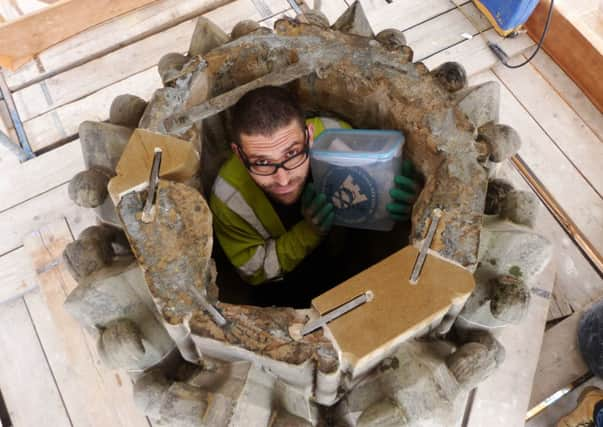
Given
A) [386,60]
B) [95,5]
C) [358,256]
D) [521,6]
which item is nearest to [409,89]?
[386,60]

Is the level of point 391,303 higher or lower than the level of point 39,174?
higher

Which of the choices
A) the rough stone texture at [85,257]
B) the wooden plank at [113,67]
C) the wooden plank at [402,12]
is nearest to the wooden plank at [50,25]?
the wooden plank at [113,67]

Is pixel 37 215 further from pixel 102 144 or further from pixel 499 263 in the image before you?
pixel 499 263

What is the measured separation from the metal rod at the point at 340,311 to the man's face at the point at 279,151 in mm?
495

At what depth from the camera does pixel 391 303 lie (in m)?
0.93

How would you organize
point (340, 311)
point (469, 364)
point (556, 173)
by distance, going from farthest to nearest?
point (556, 173), point (469, 364), point (340, 311)

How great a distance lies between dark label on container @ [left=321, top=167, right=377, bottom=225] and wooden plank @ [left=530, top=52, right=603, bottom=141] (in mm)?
1090

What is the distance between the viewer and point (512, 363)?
156 cm

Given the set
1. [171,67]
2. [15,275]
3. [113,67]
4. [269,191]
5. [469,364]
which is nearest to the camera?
[469,364]

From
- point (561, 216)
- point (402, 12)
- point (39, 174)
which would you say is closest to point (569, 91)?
point (561, 216)

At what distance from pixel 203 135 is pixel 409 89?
57cm

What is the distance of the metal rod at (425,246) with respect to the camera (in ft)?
3.12

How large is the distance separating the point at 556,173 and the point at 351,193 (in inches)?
35.9

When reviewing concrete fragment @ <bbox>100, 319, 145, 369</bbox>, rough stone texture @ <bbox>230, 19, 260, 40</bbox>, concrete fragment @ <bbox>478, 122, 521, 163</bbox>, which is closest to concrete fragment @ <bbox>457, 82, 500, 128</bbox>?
concrete fragment @ <bbox>478, 122, 521, 163</bbox>
